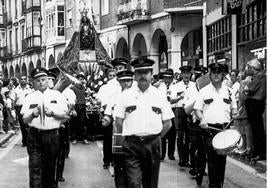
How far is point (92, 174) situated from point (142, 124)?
4.29 metres

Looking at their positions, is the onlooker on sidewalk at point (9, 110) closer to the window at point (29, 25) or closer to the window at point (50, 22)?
the window at point (50, 22)

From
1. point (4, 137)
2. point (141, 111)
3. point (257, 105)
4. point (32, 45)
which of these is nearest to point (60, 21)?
point (32, 45)

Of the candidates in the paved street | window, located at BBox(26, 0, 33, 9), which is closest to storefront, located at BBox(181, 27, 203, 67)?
the paved street

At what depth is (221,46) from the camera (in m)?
24.4

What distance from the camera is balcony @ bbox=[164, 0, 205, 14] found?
95.8ft

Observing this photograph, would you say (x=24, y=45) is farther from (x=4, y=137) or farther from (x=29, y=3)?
(x=4, y=137)

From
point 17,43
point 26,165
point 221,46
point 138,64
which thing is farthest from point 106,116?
point 17,43

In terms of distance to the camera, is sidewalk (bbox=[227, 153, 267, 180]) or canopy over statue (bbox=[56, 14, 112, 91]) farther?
canopy over statue (bbox=[56, 14, 112, 91])

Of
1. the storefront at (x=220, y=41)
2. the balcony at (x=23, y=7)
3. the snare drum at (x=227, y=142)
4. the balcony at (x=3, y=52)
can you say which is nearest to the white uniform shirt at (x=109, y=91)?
the snare drum at (x=227, y=142)

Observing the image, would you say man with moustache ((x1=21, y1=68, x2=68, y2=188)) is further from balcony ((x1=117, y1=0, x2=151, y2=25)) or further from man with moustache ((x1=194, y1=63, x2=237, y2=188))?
balcony ((x1=117, y1=0, x2=151, y2=25))

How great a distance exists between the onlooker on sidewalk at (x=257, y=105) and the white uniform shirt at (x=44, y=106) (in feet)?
15.5

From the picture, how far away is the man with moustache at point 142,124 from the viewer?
723 centimetres

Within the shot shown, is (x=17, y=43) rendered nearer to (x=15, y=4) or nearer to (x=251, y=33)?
(x=15, y=4)

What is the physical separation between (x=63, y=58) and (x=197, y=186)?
13.6 metres
